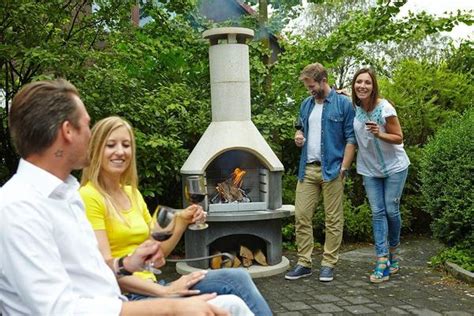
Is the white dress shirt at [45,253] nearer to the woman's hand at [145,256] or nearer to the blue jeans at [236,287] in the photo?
the woman's hand at [145,256]

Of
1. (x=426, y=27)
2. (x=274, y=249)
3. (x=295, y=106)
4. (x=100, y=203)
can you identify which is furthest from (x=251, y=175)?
(x=100, y=203)

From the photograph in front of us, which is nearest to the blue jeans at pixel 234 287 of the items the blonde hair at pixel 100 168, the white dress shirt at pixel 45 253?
the blonde hair at pixel 100 168

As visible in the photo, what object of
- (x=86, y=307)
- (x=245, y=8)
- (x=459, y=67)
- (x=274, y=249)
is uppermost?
(x=245, y=8)

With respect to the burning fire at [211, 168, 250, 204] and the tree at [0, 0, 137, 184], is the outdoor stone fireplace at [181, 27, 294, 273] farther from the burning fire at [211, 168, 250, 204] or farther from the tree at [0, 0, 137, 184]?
the tree at [0, 0, 137, 184]

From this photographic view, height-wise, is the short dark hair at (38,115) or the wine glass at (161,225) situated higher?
the short dark hair at (38,115)

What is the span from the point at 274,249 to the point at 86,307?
175 inches

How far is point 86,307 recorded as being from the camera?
1892 mm

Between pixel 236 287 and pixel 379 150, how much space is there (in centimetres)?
306

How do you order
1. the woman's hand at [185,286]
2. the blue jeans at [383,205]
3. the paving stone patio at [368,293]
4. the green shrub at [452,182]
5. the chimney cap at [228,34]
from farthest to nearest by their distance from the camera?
the chimney cap at [228,34]
the green shrub at [452,182]
the blue jeans at [383,205]
the paving stone patio at [368,293]
the woman's hand at [185,286]

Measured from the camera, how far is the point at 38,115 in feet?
6.21

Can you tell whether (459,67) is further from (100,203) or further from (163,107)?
(100,203)

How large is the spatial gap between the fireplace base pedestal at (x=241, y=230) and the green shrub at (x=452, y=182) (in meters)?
1.49

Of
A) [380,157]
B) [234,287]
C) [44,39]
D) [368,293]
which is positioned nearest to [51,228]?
[234,287]

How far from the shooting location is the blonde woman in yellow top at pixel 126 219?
8.73ft
